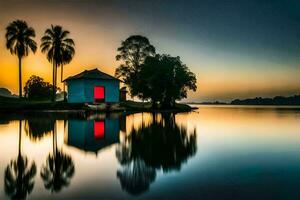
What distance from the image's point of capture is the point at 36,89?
65.8 metres

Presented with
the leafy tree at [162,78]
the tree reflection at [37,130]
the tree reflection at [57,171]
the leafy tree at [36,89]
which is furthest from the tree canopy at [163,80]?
→ the tree reflection at [57,171]

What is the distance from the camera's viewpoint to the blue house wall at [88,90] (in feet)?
162

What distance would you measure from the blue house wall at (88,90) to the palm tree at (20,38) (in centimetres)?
1244

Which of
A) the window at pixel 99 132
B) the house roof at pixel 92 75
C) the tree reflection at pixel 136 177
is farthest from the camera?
the house roof at pixel 92 75

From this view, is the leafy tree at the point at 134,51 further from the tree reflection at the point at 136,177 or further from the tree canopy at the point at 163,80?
the tree reflection at the point at 136,177

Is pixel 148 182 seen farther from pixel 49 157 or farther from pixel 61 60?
pixel 61 60

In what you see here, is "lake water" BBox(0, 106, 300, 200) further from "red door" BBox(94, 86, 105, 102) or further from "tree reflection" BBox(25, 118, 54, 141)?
"red door" BBox(94, 86, 105, 102)

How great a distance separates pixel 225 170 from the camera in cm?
882

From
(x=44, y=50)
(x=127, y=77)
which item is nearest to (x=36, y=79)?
(x=44, y=50)

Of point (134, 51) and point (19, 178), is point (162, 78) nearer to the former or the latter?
point (134, 51)

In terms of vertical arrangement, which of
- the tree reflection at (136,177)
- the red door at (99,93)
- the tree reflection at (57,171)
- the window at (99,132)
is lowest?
the tree reflection at (136,177)

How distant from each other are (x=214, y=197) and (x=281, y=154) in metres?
7.66

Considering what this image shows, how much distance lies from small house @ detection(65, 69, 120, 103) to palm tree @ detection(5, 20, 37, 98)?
11.9m

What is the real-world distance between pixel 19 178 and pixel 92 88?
43.4m
